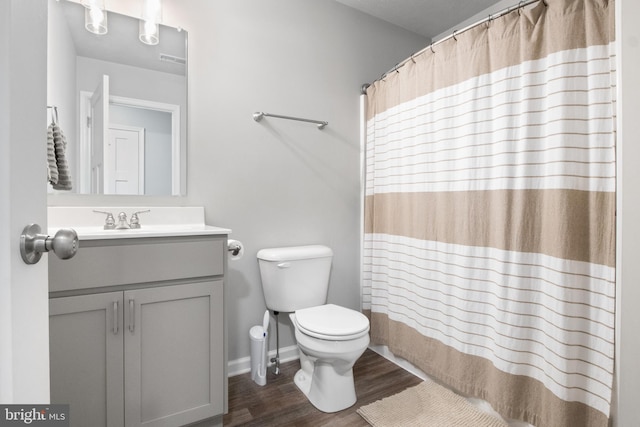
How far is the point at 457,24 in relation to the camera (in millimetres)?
2365

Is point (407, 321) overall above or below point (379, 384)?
above

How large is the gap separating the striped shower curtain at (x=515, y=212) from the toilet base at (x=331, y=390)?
48cm

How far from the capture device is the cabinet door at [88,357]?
1.11m

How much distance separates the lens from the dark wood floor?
1.50 m

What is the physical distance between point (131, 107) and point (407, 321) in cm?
197

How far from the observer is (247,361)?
192 centimetres

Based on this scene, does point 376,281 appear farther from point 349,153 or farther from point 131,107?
point 131,107

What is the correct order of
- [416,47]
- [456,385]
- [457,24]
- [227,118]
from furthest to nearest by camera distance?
1. [416,47]
2. [457,24]
3. [227,118]
4. [456,385]

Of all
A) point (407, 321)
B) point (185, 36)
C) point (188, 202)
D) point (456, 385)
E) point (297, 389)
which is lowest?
point (297, 389)

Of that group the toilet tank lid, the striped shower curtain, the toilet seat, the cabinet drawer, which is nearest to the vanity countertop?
the cabinet drawer

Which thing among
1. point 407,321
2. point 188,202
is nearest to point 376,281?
point 407,321

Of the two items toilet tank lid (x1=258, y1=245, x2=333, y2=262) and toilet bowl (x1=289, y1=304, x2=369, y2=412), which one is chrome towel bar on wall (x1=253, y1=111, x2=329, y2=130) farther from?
toilet bowl (x1=289, y1=304, x2=369, y2=412)

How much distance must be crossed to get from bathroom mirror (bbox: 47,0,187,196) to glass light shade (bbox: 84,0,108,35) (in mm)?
18
